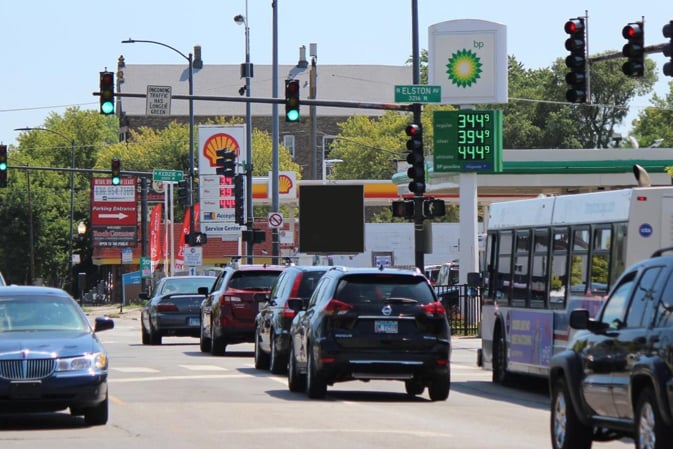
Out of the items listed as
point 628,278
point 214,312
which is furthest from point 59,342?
point 214,312

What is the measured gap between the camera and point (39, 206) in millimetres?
115000

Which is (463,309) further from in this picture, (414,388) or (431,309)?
(431,309)

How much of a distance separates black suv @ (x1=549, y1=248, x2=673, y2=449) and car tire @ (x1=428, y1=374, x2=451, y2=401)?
6.57 metres

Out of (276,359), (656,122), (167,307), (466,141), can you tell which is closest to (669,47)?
(276,359)

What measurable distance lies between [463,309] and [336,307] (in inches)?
904

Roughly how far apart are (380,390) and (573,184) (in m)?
37.7

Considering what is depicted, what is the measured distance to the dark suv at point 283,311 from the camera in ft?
84.6

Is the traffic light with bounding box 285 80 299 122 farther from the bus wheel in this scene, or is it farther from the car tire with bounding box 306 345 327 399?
the car tire with bounding box 306 345 327 399

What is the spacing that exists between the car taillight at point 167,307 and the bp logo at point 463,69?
550 inches

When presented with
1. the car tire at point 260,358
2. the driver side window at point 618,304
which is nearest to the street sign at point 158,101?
the car tire at point 260,358

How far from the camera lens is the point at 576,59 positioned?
95.3 feet

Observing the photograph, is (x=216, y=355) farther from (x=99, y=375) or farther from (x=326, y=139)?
(x=326, y=139)

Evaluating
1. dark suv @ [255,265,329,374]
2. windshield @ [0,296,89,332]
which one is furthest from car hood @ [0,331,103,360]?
dark suv @ [255,265,329,374]

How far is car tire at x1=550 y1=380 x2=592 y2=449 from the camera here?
13.8 m
